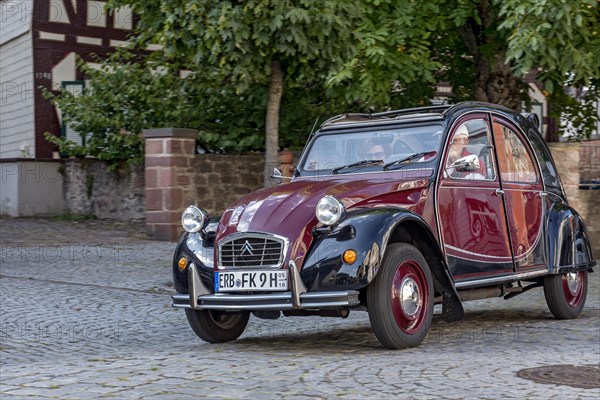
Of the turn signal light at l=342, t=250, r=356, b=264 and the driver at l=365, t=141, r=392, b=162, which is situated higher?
the driver at l=365, t=141, r=392, b=162

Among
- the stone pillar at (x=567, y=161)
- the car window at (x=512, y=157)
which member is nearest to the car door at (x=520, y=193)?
the car window at (x=512, y=157)

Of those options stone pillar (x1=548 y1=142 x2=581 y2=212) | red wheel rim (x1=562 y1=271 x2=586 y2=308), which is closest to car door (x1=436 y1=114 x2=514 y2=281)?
red wheel rim (x1=562 y1=271 x2=586 y2=308)

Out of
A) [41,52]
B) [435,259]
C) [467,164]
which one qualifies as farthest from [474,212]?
[41,52]

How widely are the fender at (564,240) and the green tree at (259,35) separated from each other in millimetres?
4801

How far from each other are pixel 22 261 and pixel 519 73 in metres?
7.15

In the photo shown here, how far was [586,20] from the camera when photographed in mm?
13438

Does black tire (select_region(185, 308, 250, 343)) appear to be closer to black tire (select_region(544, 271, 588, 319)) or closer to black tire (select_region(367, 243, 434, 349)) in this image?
black tire (select_region(367, 243, 434, 349))

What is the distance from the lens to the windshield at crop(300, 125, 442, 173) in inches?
331

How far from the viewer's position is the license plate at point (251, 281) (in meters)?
7.02

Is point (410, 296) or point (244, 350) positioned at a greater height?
point (410, 296)

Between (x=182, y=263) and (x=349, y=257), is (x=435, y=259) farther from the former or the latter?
(x=182, y=263)

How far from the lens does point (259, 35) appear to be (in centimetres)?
1353

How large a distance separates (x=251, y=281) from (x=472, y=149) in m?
2.60

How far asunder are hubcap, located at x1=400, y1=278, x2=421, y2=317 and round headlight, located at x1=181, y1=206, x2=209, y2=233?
5.41 ft
